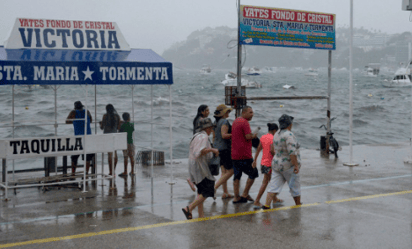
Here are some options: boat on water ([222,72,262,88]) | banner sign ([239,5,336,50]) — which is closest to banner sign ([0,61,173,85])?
banner sign ([239,5,336,50])

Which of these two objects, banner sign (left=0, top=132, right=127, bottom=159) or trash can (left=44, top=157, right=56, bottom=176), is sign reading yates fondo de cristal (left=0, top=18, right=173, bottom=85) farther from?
trash can (left=44, top=157, right=56, bottom=176)

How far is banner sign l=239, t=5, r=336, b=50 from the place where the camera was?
1382 cm

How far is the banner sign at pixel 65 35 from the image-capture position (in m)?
9.83

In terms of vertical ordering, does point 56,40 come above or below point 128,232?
above

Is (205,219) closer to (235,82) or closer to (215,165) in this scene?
(215,165)

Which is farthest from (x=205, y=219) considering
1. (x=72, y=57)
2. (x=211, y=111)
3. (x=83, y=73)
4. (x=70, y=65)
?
(x=211, y=111)

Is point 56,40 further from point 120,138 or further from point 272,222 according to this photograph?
point 272,222

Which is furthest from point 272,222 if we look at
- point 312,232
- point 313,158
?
point 313,158

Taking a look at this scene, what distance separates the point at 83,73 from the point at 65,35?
1306 millimetres

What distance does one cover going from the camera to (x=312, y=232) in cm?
673

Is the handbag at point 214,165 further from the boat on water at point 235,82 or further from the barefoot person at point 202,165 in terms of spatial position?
the boat on water at point 235,82

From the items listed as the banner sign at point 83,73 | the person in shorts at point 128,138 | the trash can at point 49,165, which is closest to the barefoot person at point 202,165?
the banner sign at point 83,73

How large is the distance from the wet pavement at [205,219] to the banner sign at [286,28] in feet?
14.9

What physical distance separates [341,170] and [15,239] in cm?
807
